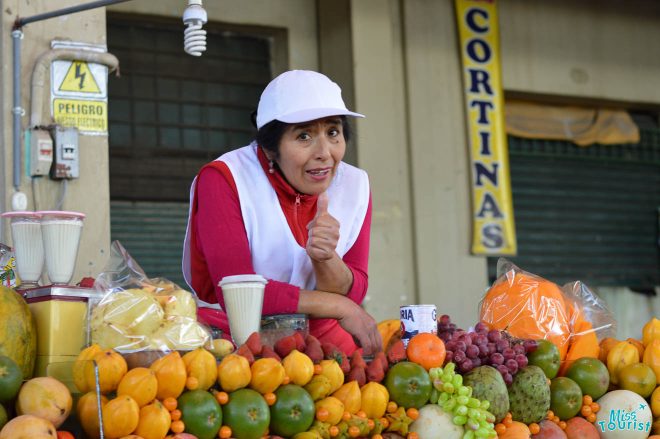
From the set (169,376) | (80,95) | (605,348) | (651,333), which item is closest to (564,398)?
(605,348)

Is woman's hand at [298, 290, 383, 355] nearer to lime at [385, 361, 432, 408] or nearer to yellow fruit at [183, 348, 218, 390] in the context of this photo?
lime at [385, 361, 432, 408]

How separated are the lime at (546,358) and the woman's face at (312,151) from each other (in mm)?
797

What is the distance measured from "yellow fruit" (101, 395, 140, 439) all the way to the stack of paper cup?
19.0 inches

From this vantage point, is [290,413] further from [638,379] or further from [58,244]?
[638,379]

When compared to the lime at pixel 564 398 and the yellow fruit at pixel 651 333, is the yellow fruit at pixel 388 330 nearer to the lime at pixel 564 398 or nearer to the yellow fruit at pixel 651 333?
the lime at pixel 564 398

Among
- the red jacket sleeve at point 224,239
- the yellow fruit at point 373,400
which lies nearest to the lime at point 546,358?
the yellow fruit at point 373,400

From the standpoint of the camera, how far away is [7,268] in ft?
9.50

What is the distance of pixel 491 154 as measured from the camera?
266 inches

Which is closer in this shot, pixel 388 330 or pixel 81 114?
pixel 388 330

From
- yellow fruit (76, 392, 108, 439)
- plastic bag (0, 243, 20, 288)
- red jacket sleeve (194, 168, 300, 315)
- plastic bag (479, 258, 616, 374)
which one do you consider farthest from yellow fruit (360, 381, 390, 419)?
plastic bag (0, 243, 20, 288)

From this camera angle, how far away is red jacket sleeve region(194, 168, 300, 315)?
2881mm

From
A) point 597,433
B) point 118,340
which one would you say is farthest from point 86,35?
point 597,433

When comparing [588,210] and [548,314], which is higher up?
[588,210]

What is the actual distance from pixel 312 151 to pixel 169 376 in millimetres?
1021
